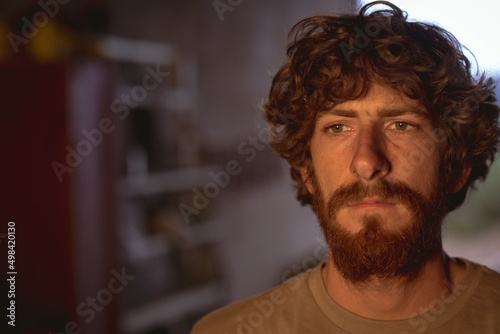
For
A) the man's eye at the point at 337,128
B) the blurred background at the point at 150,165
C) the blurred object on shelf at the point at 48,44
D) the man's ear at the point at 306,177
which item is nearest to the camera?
the man's eye at the point at 337,128

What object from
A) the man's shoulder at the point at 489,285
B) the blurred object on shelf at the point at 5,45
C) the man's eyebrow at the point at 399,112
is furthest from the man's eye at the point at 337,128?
the blurred object on shelf at the point at 5,45

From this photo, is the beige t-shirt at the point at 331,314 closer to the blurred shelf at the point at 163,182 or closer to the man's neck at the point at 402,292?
the man's neck at the point at 402,292

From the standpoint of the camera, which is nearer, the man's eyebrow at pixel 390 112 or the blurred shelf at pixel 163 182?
the man's eyebrow at pixel 390 112

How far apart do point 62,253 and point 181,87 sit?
4.09ft

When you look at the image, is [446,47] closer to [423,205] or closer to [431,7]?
[423,205]

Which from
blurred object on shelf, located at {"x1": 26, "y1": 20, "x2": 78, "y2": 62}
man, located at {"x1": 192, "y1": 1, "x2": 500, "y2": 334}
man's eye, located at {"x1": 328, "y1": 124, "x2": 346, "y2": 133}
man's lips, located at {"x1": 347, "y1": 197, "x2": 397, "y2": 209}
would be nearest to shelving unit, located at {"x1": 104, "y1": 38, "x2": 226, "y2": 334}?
blurred object on shelf, located at {"x1": 26, "y1": 20, "x2": 78, "y2": 62}

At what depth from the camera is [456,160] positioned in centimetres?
132

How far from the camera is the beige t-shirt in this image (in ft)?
3.71

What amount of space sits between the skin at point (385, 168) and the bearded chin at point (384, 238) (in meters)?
0.01

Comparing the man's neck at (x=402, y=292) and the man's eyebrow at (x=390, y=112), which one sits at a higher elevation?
the man's eyebrow at (x=390, y=112)

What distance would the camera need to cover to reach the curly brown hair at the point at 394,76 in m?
1.23

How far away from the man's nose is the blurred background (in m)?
0.36

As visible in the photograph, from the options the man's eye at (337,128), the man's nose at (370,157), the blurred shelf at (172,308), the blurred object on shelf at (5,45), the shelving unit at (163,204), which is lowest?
the blurred shelf at (172,308)

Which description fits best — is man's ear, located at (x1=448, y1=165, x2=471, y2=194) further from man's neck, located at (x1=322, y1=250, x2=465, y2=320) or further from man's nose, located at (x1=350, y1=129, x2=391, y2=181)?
man's nose, located at (x1=350, y1=129, x2=391, y2=181)
